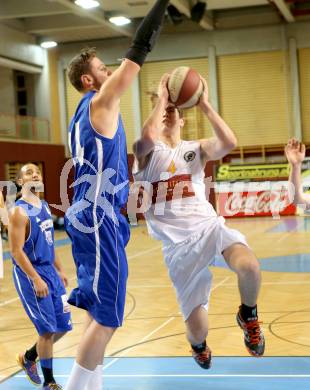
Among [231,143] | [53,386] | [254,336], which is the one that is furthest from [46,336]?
[231,143]

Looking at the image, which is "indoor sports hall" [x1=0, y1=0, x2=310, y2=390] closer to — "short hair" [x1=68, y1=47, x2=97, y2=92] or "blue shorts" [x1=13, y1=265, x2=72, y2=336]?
"blue shorts" [x1=13, y1=265, x2=72, y2=336]

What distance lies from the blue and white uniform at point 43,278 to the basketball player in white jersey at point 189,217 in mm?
994

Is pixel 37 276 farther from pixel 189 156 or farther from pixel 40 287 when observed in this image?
pixel 189 156

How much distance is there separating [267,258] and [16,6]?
13.5m

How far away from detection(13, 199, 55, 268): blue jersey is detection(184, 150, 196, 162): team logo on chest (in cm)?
140

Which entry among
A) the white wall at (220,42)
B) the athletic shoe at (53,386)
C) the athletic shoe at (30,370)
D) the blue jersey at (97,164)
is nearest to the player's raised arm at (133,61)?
the blue jersey at (97,164)

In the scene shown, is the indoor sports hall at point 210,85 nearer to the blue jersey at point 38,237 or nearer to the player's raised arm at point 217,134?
the blue jersey at point 38,237

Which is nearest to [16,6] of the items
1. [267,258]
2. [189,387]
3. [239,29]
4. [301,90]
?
[239,29]

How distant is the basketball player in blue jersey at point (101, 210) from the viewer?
399 centimetres

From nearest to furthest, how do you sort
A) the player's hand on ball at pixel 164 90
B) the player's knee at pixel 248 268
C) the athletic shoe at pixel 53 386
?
1. the player's knee at pixel 248 268
2. the player's hand on ball at pixel 164 90
3. the athletic shoe at pixel 53 386

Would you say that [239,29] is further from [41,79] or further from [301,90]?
[41,79]

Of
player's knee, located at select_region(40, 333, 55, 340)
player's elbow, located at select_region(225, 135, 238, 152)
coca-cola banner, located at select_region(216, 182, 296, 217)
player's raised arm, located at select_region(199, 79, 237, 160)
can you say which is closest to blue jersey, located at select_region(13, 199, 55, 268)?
player's knee, located at select_region(40, 333, 55, 340)

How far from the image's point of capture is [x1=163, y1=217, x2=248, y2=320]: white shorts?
15.5ft

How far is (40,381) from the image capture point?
18.7ft
